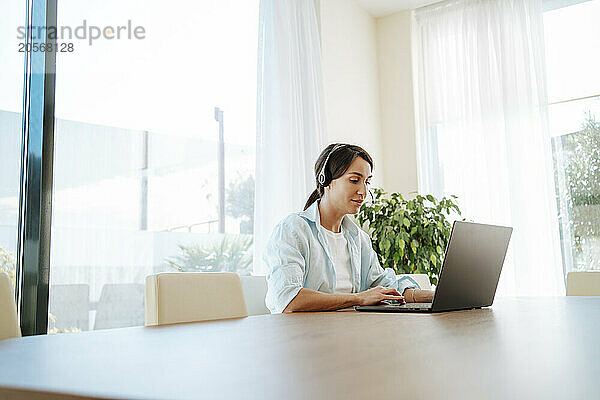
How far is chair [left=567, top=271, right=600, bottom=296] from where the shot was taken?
94.2 inches

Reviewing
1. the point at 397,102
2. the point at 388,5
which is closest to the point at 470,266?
the point at 397,102

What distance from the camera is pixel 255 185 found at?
3414 millimetres

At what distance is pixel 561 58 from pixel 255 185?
243 centimetres

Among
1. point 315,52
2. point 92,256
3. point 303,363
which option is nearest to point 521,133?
point 315,52

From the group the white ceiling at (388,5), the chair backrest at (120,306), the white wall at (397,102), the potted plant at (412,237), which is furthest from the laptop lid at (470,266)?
the white ceiling at (388,5)

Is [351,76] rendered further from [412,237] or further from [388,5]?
[412,237]

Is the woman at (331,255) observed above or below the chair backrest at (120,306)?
above

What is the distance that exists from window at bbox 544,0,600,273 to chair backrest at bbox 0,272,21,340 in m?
3.64

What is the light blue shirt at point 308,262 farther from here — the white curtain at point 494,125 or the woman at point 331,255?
the white curtain at point 494,125

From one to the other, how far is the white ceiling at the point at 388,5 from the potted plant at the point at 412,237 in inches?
64.3

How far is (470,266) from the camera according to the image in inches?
56.6

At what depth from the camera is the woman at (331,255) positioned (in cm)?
179

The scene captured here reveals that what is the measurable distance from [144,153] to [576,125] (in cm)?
296

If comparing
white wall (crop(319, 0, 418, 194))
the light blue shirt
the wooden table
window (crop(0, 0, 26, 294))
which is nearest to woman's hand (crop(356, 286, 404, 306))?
the light blue shirt
